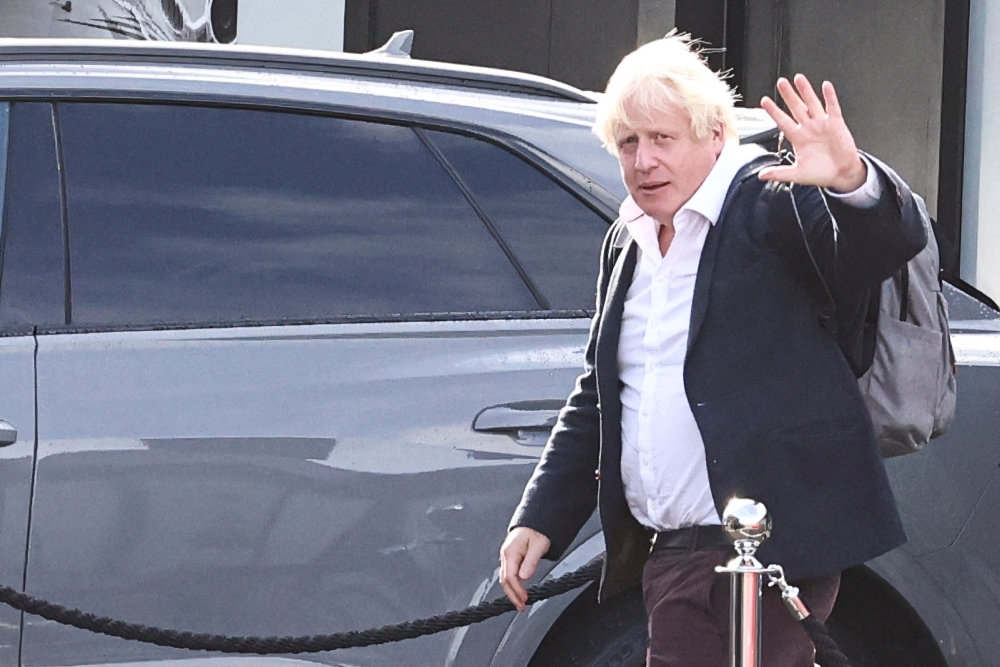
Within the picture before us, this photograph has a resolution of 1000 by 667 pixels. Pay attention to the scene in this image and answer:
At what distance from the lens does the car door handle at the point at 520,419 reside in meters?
2.95

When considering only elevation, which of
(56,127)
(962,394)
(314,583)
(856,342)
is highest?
(56,127)

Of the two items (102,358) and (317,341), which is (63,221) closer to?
(102,358)

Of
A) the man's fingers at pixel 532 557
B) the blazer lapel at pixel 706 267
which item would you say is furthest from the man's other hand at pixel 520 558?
the blazer lapel at pixel 706 267

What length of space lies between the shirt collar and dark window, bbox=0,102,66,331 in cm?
114

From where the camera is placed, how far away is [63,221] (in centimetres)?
305

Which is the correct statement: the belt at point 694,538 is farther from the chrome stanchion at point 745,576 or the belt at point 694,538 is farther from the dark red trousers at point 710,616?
the chrome stanchion at point 745,576

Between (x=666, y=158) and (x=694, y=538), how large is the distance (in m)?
0.57

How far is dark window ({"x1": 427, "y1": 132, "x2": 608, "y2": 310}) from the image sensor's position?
10.2 ft

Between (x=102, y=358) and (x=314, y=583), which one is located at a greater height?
(x=102, y=358)

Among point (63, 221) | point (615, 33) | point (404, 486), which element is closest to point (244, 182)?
point (63, 221)

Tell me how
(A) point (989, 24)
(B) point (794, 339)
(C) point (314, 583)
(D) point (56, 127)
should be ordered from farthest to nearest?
(A) point (989, 24), (D) point (56, 127), (C) point (314, 583), (B) point (794, 339)

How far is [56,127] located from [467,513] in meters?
1.09

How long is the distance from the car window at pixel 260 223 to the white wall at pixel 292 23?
5.04 m

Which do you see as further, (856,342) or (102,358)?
(102,358)
